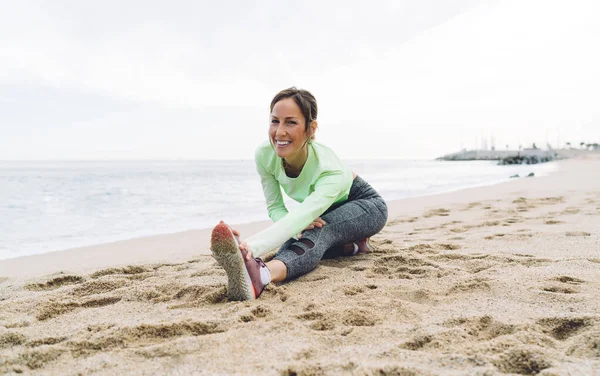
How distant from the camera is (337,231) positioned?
2.74 m

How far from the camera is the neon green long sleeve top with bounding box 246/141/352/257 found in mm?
2213

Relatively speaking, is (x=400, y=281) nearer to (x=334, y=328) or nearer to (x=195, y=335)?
(x=334, y=328)

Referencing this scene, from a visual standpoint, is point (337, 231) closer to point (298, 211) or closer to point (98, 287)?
point (298, 211)

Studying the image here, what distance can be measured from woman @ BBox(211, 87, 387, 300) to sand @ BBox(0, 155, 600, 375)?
0.11m

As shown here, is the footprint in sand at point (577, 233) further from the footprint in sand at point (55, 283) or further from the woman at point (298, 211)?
the footprint in sand at point (55, 283)

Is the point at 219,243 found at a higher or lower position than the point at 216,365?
higher

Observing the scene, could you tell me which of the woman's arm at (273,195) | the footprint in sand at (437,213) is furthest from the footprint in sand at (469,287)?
the footprint in sand at (437,213)

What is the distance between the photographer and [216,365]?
4.49 ft

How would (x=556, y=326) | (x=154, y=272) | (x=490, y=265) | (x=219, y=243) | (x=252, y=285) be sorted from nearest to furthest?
(x=556, y=326), (x=219, y=243), (x=252, y=285), (x=490, y=265), (x=154, y=272)

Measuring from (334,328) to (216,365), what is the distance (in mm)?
503

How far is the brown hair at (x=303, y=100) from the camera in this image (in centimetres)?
251

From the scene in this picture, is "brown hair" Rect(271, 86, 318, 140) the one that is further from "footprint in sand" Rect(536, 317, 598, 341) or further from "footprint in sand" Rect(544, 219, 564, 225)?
"footprint in sand" Rect(544, 219, 564, 225)

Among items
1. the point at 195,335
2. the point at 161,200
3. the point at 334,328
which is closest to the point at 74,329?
the point at 195,335

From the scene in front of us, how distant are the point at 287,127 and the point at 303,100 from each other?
0.60 ft
